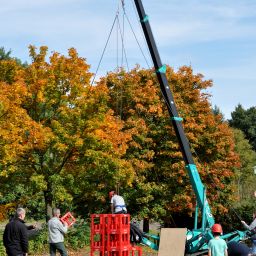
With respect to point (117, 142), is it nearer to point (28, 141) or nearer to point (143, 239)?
point (28, 141)

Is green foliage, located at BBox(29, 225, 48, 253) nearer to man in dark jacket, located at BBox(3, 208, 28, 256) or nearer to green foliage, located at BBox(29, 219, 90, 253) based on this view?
green foliage, located at BBox(29, 219, 90, 253)

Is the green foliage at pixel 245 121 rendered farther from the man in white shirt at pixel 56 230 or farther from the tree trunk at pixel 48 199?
the man in white shirt at pixel 56 230

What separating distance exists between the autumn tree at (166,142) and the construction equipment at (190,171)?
14.6 m

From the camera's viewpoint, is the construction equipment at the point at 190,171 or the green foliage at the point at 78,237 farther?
the green foliage at the point at 78,237

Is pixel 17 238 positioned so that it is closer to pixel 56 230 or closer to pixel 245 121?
pixel 56 230

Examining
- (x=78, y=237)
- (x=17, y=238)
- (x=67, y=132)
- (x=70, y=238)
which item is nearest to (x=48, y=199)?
(x=70, y=238)

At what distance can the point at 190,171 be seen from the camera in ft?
67.5

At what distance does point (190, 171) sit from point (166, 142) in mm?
17214

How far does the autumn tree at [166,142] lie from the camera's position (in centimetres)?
3634

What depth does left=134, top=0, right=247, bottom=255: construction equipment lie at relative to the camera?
2000cm

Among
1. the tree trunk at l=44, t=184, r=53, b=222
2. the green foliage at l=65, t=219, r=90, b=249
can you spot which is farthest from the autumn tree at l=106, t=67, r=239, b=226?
the tree trunk at l=44, t=184, r=53, b=222

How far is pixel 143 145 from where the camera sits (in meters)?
37.0

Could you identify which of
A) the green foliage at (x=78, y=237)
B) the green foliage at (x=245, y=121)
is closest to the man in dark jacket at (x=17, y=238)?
the green foliage at (x=78, y=237)

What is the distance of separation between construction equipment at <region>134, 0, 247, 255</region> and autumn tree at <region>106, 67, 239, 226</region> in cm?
1460
